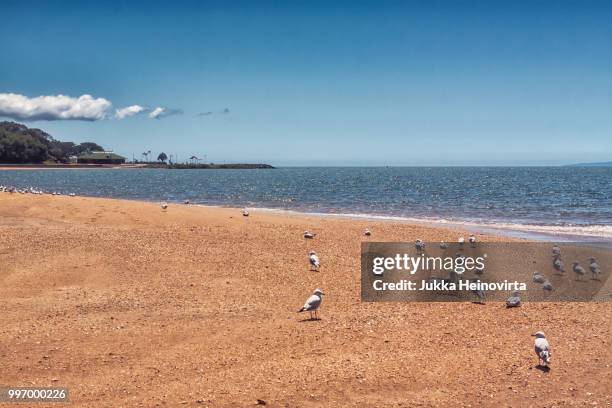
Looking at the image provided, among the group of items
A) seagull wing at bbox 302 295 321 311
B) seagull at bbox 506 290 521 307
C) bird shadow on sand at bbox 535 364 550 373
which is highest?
seagull wing at bbox 302 295 321 311

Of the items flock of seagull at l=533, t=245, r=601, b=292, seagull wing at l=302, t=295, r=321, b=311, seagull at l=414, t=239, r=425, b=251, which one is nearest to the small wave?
seagull at l=414, t=239, r=425, b=251

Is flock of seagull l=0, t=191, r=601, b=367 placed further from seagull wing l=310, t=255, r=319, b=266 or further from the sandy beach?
the sandy beach

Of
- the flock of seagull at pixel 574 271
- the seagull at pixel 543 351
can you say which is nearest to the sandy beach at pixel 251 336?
the seagull at pixel 543 351

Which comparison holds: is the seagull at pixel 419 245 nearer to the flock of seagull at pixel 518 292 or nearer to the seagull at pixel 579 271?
the flock of seagull at pixel 518 292

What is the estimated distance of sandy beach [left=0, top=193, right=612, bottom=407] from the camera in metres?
8.68

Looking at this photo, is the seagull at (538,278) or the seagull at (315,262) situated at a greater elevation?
the seagull at (315,262)

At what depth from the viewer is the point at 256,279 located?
1602 cm

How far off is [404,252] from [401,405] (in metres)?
13.6

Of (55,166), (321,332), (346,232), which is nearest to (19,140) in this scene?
(55,166)

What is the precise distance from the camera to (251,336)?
1098cm

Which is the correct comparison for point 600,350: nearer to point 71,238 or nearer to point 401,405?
point 401,405

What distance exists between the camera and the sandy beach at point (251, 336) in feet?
28.5

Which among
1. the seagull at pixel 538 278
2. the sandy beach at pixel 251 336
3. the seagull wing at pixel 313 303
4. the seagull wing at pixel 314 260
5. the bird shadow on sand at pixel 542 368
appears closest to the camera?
the sandy beach at pixel 251 336

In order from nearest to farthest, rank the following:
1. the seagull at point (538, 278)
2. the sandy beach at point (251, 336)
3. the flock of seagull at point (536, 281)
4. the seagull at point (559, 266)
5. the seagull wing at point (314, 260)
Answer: the sandy beach at point (251, 336) → the flock of seagull at point (536, 281) → the seagull at point (538, 278) → the seagull wing at point (314, 260) → the seagull at point (559, 266)
